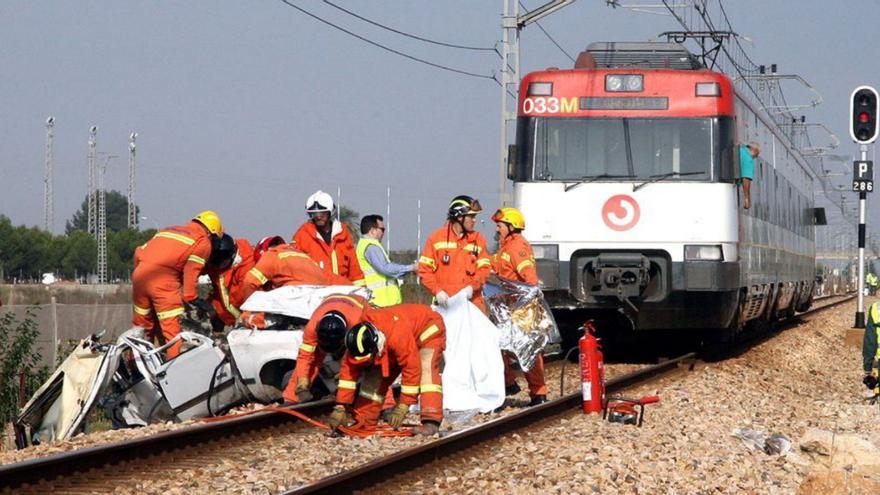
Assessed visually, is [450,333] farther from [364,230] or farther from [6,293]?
[6,293]

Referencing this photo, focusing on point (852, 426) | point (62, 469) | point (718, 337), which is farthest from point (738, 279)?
point (62, 469)

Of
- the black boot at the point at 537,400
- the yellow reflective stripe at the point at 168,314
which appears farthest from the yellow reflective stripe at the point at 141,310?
the black boot at the point at 537,400

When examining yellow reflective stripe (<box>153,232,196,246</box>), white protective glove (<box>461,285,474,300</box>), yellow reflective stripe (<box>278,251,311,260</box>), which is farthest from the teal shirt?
yellow reflective stripe (<box>153,232,196,246</box>)

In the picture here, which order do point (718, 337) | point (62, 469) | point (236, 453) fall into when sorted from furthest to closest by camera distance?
point (718, 337) → point (236, 453) → point (62, 469)

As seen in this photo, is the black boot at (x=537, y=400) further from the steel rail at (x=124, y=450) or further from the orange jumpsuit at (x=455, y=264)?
the steel rail at (x=124, y=450)

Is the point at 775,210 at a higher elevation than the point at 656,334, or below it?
higher

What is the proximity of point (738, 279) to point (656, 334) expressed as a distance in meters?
3.17

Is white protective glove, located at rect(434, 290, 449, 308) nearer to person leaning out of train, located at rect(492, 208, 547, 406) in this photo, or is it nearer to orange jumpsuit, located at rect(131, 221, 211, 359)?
person leaning out of train, located at rect(492, 208, 547, 406)

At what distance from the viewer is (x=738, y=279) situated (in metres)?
16.5

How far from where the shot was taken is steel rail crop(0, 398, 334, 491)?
7684 mm

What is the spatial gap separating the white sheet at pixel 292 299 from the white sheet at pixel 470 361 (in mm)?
1032

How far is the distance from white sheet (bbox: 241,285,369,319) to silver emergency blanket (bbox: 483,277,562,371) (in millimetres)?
1377

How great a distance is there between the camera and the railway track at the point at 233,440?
7.53 metres

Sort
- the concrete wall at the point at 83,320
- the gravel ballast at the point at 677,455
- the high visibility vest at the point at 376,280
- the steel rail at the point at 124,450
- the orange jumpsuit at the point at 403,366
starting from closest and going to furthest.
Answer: the steel rail at the point at 124,450
the gravel ballast at the point at 677,455
the orange jumpsuit at the point at 403,366
the high visibility vest at the point at 376,280
the concrete wall at the point at 83,320
